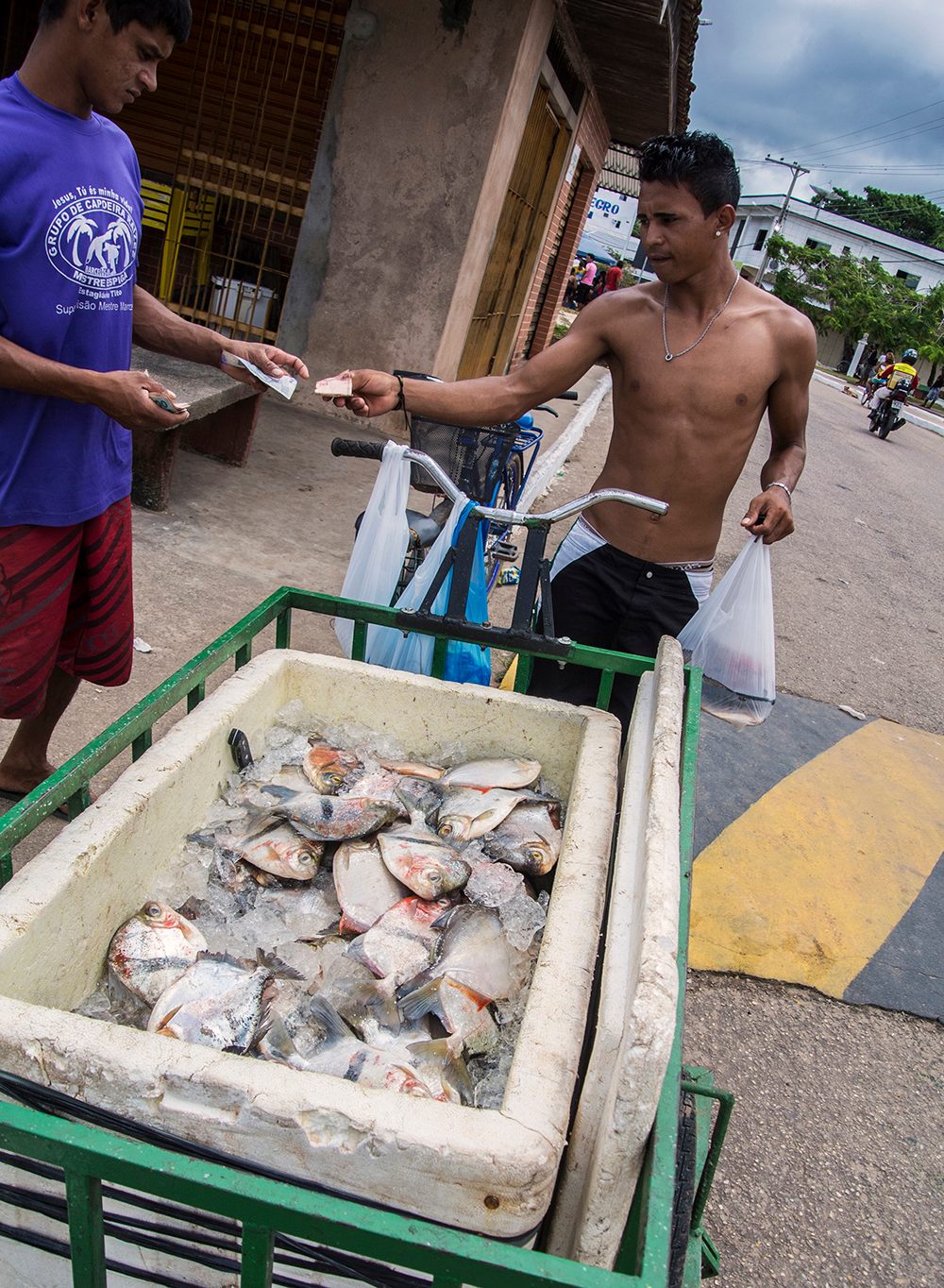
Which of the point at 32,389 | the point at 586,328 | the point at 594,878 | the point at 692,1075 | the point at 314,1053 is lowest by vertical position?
the point at 692,1075

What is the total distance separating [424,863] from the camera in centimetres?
195

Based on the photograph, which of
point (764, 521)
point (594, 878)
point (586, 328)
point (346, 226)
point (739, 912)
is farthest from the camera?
point (346, 226)

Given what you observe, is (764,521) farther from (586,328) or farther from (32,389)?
(32,389)

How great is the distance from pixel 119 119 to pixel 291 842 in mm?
6860

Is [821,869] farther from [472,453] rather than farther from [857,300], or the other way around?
[857,300]

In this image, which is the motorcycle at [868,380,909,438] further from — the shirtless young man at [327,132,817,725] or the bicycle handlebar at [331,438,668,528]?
the bicycle handlebar at [331,438,668,528]

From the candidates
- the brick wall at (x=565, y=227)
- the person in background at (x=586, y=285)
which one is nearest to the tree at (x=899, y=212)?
the person in background at (x=586, y=285)

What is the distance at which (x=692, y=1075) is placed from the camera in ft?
6.57

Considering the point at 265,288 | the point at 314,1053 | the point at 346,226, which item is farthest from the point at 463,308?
the point at 314,1053

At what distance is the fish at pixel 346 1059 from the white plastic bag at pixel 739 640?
141cm

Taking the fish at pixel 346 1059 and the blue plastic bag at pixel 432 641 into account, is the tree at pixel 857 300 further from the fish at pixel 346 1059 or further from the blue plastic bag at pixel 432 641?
the fish at pixel 346 1059

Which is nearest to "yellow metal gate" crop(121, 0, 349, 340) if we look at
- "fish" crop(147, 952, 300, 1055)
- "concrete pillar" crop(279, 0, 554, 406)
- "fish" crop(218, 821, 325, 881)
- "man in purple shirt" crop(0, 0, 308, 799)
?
"concrete pillar" crop(279, 0, 554, 406)

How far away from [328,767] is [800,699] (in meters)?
3.87

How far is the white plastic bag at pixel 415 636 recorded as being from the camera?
2.59 m
